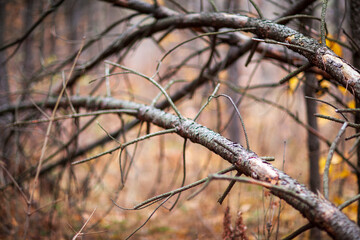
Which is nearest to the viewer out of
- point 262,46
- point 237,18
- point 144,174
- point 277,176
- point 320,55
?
point 277,176

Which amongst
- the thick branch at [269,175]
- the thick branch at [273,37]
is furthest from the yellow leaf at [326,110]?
the thick branch at [269,175]


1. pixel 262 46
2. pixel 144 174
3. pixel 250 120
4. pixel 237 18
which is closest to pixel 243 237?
pixel 237 18

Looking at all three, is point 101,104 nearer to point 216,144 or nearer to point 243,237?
point 216,144

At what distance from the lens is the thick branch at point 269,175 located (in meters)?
0.90

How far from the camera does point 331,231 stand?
0.90 m

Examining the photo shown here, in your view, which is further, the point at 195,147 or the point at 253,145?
the point at 195,147

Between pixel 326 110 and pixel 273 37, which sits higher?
pixel 326 110

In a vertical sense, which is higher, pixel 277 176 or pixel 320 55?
pixel 320 55

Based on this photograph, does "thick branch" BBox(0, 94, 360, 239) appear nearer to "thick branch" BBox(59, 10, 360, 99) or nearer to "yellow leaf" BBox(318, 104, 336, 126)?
"thick branch" BBox(59, 10, 360, 99)

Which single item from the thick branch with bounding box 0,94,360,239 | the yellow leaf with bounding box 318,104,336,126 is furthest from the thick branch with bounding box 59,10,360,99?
the yellow leaf with bounding box 318,104,336,126

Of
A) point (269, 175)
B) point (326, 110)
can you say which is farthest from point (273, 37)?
point (326, 110)

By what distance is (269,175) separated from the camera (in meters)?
1.08

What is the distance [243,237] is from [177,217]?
3.36 meters

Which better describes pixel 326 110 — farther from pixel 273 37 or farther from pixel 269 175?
pixel 269 175
